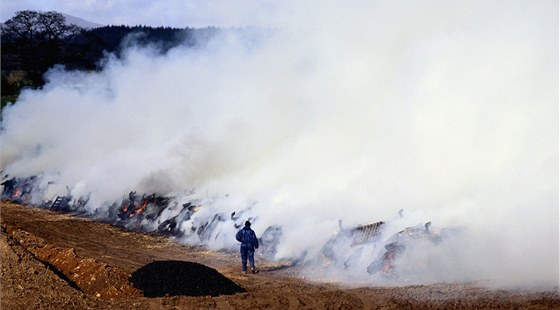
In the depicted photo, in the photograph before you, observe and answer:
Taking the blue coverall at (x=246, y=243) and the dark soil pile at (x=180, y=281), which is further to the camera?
the blue coverall at (x=246, y=243)

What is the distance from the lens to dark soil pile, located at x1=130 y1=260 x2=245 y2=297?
383 inches

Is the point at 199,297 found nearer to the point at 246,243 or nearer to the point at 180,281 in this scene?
the point at 180,281

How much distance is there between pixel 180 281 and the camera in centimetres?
989

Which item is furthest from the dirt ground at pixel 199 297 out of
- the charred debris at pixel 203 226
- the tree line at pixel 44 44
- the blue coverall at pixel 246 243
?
the tree line at pixel 44 44

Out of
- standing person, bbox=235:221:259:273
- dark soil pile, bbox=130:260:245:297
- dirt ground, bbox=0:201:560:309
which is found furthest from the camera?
standing person, bbox=235:221:259:273

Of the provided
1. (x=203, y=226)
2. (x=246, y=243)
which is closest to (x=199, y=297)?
(x=246, y=243)

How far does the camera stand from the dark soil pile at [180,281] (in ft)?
31.9

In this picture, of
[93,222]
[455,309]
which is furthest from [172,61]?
[455,309]

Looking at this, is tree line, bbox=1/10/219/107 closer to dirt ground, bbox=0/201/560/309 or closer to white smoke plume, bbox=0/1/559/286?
white smoke plume, bbox=0/1/559/286

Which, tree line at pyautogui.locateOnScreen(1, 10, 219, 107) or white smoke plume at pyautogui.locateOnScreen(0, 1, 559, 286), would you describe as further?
tree line at pyautogui.locateOnScreen(1, 10, 219, 107)

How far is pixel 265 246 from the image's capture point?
14555 millimetres

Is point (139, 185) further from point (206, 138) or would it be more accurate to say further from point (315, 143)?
point (315, 143)

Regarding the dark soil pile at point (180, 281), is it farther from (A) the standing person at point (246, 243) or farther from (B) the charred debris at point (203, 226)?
(B) the charred debris at point (203, 226)

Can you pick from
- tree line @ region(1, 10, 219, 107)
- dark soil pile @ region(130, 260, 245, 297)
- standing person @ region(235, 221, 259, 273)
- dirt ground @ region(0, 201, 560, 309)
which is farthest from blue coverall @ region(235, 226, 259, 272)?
tree line @ region(1, 10, 219, 107)
